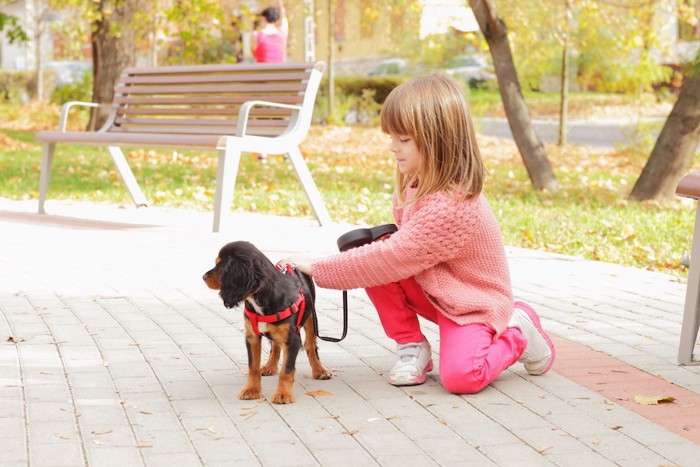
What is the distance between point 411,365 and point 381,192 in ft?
23.6

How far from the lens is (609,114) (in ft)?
103

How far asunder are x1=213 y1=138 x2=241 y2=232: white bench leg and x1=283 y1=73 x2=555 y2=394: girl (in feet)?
12.3

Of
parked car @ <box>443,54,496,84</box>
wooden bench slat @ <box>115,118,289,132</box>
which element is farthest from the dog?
parked car @ <box>443,54,496,84</box>

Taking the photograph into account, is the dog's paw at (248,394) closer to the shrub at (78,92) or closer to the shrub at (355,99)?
the shrub at (78,92)

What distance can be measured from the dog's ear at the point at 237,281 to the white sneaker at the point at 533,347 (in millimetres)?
1172

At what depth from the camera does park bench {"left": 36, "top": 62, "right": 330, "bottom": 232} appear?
25.8 ft

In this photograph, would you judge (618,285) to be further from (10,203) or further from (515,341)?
(10,203)

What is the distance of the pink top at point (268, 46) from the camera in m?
14.4

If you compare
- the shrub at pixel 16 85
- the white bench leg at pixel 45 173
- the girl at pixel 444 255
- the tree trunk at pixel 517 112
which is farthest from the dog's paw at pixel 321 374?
the shrub at pixel 16 85

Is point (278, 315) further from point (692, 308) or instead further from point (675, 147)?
point (675, 147)

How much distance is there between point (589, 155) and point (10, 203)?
1061 centimetres

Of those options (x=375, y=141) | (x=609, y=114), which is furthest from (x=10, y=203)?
(x=609, y=114)

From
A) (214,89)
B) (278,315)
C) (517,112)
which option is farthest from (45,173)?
(278,315)

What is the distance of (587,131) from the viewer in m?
25.0
